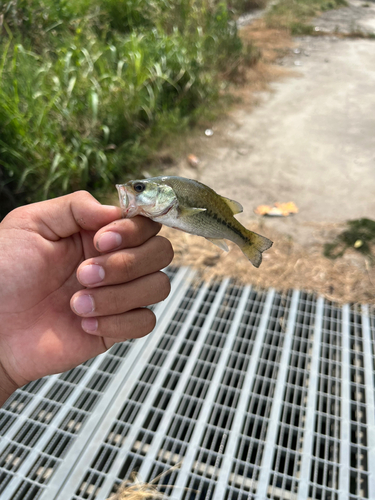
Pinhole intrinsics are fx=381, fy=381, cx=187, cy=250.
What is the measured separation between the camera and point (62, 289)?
1664 millimetres

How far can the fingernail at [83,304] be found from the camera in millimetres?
1386

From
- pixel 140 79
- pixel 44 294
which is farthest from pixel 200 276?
pixel 140 79

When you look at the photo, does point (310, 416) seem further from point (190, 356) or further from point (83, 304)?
point (83, 304)

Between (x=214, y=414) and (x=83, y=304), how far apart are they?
1168mm

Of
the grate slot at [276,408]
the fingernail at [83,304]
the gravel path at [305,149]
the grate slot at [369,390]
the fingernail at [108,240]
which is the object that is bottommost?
the gravel path at [305,149]

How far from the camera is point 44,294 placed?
1628 millimetres

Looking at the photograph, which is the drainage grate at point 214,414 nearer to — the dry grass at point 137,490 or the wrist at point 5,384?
the dry grass at point 137,490

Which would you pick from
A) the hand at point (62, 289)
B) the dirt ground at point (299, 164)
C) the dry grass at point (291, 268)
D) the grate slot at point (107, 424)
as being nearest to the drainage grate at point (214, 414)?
the grate slot at point (107, 424)

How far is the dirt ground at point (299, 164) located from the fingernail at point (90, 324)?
5.71 feet

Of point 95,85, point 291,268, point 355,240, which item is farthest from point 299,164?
point 95,85

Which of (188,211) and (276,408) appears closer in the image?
(188,211)

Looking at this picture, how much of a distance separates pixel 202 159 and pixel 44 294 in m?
3.50

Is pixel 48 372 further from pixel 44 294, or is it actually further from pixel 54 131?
pixel 54 131

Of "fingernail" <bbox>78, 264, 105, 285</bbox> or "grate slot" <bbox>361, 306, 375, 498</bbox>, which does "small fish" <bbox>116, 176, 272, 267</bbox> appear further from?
"grate slot" <bbox>361, 306, 375, 498</bbox>
